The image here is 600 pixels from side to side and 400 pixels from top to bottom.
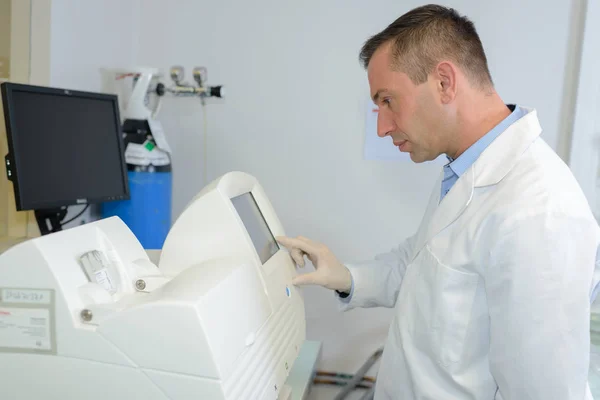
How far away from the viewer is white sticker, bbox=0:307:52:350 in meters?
0.77

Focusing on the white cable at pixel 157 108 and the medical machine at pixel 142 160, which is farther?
the white cable at pixel 157 108

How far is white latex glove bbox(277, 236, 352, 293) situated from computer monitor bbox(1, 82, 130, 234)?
640mm

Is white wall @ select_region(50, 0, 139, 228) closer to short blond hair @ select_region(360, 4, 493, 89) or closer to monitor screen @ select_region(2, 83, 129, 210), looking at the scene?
monitor screen @ select_region(2, 83, 129, 210)

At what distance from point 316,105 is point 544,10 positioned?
89cm

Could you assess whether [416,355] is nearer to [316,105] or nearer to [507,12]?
[316,105]

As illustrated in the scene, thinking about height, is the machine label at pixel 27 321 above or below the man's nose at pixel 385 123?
below

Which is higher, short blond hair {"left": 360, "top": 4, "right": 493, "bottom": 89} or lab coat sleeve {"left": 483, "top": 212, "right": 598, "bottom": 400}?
short blond hair {"left": 360, "top": 4, "right": 493, "bottom": 89}

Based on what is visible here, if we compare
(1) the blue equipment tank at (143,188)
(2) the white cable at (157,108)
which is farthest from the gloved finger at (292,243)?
(2) the white cable at (157,108)

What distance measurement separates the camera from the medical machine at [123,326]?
0.72 meters

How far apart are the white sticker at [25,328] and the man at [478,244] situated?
1.91 feet

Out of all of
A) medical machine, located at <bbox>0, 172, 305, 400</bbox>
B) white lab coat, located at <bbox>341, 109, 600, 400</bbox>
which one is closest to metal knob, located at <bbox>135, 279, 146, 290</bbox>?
medical machine, located at <bbox>0, 172, 305, 400</bbox>

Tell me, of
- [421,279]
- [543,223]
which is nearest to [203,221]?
[421,279]

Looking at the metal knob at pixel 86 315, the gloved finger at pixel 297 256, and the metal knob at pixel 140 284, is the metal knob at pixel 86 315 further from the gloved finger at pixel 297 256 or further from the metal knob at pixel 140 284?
the gloved finger at pixel 297 256

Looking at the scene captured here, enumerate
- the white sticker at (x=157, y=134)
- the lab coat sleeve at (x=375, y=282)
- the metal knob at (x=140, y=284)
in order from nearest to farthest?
1. the metal knob at (x=140, y=284)
2. the lab coat sleeve at (x=375, y=282)
3. the white sticker at (x=157, y=134)
